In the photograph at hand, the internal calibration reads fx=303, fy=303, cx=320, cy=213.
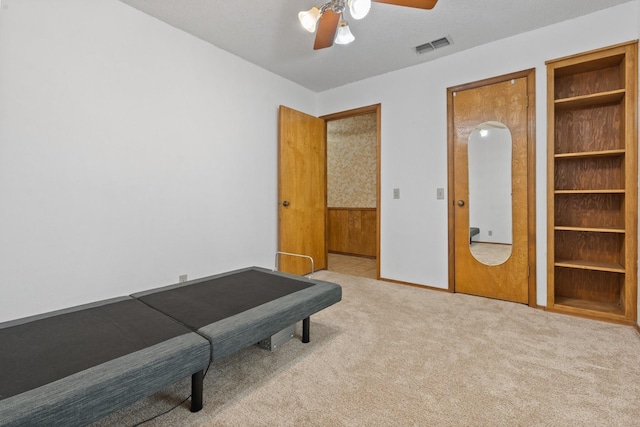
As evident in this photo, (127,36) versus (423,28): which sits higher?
(423,28)

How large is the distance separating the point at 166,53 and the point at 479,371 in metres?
3.37

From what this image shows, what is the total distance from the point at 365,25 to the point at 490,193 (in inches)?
78.8

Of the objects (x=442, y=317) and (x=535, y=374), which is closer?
(x=535, y=374)

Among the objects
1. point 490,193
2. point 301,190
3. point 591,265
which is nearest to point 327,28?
point 301,190

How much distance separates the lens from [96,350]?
1.23m

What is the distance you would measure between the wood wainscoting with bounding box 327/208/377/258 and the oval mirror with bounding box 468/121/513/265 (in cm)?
234

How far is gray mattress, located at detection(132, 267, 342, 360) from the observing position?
1462mm

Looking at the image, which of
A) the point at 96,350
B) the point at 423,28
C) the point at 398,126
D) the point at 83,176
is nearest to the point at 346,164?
the point at 398,126

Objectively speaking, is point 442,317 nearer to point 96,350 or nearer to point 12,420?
point 96,350

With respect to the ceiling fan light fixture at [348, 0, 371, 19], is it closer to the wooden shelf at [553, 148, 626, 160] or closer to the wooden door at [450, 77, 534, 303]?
the wooden door at [450, 77, 534, 303]

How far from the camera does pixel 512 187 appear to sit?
2.92 meters

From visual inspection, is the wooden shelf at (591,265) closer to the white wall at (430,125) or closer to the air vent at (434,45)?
the white wall at (430,125)

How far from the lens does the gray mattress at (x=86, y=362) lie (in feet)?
3.10

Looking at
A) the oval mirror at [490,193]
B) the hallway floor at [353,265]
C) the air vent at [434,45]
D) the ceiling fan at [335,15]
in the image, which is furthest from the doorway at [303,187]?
the ceiling fan at [335,15]
